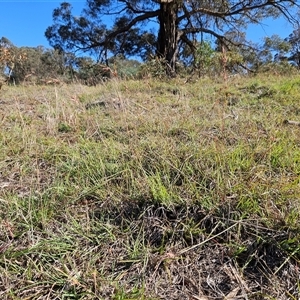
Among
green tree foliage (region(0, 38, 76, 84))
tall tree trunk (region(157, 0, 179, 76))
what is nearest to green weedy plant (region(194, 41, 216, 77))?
tall tree trunk (region(157, 0, 179, 76))

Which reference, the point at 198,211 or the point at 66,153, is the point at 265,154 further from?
the point at 66,153

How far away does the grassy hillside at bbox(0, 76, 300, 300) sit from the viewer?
1.05 m

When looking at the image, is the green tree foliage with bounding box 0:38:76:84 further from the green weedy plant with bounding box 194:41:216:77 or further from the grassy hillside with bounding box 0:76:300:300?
the green weedy plant with bounding box 194:41:216:77

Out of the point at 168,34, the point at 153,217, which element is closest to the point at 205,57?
the point at 168,34

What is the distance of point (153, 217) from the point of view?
1311 millimetres

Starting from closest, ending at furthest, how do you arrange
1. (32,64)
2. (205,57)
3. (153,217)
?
(153,217)
(205,57)
(32,64)

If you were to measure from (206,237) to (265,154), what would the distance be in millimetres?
775

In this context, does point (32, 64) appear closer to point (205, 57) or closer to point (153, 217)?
point (205, 57)

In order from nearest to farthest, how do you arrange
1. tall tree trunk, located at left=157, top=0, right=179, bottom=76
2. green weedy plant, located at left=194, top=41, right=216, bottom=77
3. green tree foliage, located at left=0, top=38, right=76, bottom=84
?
green tree foliage, located at left=0, top=38, right=76, bottom=84, green weedy plant, located at left=194, top=41, right=216, bottom=77, tall tree trunk, located at left=157, top=0, right=179, bottom=76

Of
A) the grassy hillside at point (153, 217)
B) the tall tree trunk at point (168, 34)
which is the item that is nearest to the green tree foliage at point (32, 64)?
the grassy hillside at point (153, 217)

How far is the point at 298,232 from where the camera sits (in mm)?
1132

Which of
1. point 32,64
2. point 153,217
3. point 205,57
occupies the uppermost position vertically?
point 32,64

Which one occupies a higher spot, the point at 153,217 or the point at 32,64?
the point at 32,64

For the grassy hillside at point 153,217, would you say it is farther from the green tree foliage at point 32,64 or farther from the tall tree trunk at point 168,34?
the tall tree trunk at point 168,34
